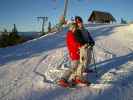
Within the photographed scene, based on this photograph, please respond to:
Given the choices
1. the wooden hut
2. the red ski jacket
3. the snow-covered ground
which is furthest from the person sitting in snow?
the wooden hut

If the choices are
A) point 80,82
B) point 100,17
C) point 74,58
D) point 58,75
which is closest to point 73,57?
point 74,58

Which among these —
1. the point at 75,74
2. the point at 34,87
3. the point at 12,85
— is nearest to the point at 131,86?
the point at 75,74

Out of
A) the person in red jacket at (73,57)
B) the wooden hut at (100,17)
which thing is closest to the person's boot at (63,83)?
the person in red jacket at (73,57)

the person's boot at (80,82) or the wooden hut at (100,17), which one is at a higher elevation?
the wooden hut at (100,17)

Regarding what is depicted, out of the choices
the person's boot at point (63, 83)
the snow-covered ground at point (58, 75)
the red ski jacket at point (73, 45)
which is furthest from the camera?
the red ski jacket at point (73, 45)

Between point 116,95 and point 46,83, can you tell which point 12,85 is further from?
point 116,95

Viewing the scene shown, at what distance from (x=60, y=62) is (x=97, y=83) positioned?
3.38 meters

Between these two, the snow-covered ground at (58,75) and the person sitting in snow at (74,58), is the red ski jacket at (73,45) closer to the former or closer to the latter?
the person sitting in snow at (74,58)

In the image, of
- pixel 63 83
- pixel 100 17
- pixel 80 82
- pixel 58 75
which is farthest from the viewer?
pixel 100 17

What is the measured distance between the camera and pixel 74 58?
8695 mm

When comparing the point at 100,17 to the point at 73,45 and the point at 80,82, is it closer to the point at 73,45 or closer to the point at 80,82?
the point at 73,45

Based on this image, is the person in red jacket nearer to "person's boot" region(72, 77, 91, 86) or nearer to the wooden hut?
"person's boot" region(72, 77, 91, 86)

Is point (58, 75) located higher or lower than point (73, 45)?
lower

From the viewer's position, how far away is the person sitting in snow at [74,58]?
855 centimetres
